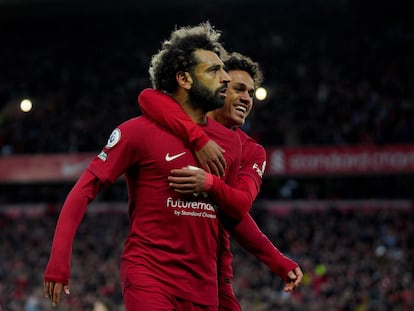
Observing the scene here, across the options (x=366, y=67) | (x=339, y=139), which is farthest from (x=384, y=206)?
(x=366, y=67)

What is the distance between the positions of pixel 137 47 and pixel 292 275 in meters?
25.2

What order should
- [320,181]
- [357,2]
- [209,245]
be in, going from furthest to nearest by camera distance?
[357,2], [320,181], [209,245]

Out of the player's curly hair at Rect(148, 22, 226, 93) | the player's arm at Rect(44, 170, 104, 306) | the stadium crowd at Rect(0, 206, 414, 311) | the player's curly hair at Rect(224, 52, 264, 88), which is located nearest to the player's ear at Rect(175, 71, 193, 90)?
the player's curly hair at Rect(148, 22, 226, 93)

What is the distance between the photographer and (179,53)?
4.38 metres

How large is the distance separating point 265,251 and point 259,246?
49 millimetres

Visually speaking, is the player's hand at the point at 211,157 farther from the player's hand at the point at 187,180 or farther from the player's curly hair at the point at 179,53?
the player's curly hair at the point at 179,53

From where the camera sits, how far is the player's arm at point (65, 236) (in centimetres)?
390

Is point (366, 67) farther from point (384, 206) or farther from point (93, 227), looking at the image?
point (93, 227)

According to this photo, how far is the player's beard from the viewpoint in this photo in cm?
429

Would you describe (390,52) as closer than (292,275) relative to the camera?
No

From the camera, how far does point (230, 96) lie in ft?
17.6

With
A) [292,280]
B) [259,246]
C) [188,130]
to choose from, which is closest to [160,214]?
[188,130]

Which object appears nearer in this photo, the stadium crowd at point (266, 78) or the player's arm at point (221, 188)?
the player's arm at point (221, 188)

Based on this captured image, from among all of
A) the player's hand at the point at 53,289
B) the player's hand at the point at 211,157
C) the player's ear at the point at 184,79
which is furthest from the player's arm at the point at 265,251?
the player's hand at the point at 53,289
